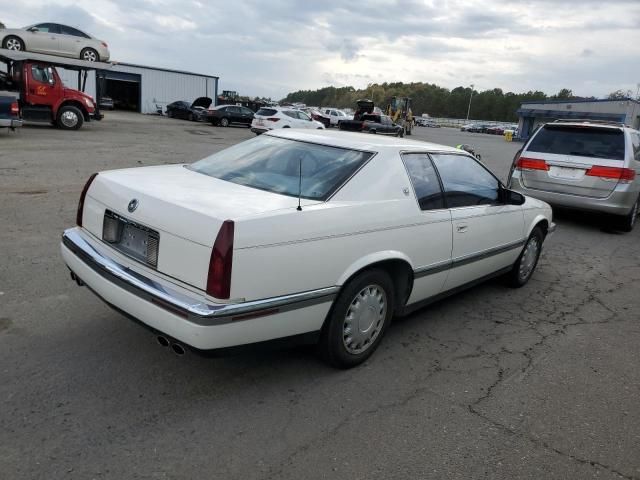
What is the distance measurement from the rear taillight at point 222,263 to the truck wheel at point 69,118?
61.3ft

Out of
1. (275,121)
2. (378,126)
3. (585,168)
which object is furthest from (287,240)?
(378,126)

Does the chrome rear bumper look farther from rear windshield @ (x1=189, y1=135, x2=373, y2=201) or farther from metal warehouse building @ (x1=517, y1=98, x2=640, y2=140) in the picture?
metal warehouse building @ (x1=517, y1=98, x2=640, y2=140)

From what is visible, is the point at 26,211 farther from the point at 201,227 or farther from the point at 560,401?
the point at 560,401

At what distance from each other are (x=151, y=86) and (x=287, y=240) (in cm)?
4234

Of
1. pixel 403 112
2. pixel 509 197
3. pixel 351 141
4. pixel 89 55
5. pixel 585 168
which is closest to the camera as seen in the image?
pixel 351 141

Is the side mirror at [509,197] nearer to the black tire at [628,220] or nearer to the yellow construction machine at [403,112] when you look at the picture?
the black tire at [628,220]

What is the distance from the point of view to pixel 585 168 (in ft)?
26.5

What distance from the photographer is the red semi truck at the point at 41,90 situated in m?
17.2

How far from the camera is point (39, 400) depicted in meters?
2.83

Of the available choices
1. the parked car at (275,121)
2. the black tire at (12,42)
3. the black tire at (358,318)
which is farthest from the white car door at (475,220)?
the parked car at (275,121)

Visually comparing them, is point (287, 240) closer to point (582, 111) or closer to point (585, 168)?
point (585, 168)

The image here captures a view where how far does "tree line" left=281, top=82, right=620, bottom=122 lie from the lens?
12900 cm

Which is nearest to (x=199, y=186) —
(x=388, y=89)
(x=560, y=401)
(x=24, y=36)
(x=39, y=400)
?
(x=39, y=400)

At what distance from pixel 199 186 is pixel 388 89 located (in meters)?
149
